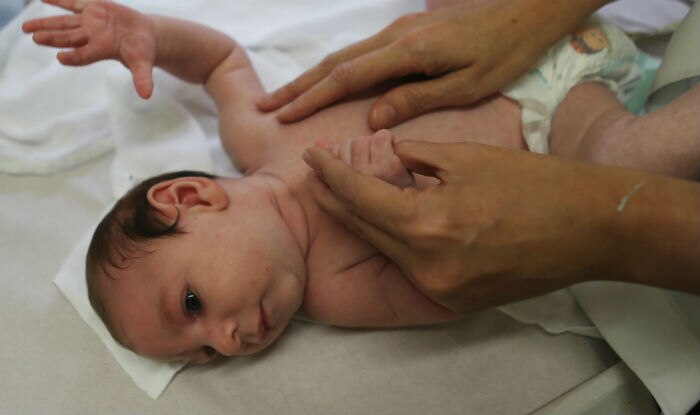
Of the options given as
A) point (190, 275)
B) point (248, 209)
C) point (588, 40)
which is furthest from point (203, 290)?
point (588, 40)

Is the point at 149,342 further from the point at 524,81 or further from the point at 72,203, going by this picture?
the point at 524,81

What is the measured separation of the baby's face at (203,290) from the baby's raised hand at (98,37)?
14.0 inches

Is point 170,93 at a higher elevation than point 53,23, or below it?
below

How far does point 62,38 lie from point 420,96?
73cm

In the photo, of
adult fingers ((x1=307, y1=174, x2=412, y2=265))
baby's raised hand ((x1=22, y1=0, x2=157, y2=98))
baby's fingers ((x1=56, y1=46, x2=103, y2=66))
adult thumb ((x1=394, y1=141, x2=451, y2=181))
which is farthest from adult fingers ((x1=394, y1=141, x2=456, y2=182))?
baby's fingers ((x1=56, y1=46, x2=103, y2=66))

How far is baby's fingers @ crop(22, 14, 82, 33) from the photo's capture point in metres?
1.18

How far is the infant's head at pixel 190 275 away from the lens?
3.23 ft

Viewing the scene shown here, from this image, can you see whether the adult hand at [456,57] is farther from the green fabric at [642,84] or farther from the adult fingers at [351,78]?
the green fabric at [642,84]

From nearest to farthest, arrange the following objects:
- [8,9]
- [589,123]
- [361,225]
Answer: [361,225] → [589,123] → [8,9]

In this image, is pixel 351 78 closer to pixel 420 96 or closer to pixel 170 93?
pixel 420 96

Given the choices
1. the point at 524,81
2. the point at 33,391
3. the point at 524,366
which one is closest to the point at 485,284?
the point at 524,366

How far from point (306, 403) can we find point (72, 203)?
2.30 feet

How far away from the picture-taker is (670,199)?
2.52ft

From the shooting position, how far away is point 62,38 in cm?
118
